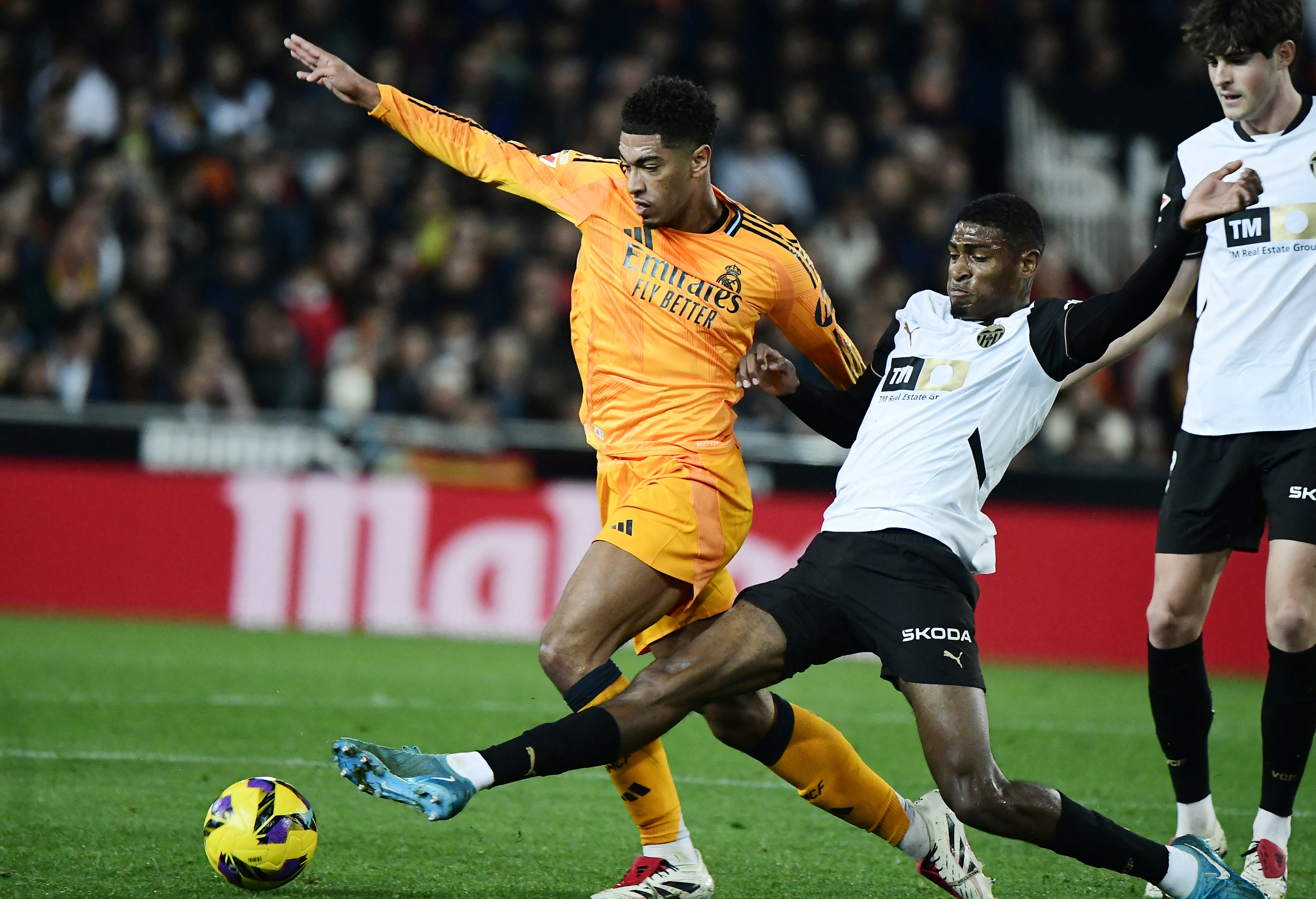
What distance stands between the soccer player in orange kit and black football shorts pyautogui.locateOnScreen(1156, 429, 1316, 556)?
3.87ft

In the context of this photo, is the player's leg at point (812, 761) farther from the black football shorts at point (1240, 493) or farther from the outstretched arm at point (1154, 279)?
the outstretched arm at point (1154, 279)

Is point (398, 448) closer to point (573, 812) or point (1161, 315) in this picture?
point (573, 812)

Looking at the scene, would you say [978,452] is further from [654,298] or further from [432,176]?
[432,176]

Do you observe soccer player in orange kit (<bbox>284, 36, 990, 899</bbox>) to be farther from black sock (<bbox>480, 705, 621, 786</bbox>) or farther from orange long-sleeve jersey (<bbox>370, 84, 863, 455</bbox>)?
black sock (<bbox>480, 705, 621, 786</bbox>)

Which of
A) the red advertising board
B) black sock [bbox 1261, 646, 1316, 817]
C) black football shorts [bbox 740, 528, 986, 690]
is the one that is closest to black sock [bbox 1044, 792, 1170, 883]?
black football shorts [bbox 740, 528, 986, 690]

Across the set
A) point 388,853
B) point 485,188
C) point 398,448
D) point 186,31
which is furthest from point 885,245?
point 388,853

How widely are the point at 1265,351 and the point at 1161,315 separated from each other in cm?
38

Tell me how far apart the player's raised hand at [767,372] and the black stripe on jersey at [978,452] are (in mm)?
637

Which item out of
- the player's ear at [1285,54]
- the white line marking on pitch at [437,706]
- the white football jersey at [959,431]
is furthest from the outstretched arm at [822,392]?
the white line marking on pitch at [437,706]

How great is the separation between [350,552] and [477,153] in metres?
6.43

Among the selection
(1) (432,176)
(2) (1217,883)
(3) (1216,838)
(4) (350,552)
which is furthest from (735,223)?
(1) (432,176)

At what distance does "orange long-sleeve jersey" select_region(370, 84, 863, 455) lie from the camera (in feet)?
16.6

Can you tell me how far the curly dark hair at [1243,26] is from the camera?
486cm

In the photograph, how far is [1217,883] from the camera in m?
4.39
